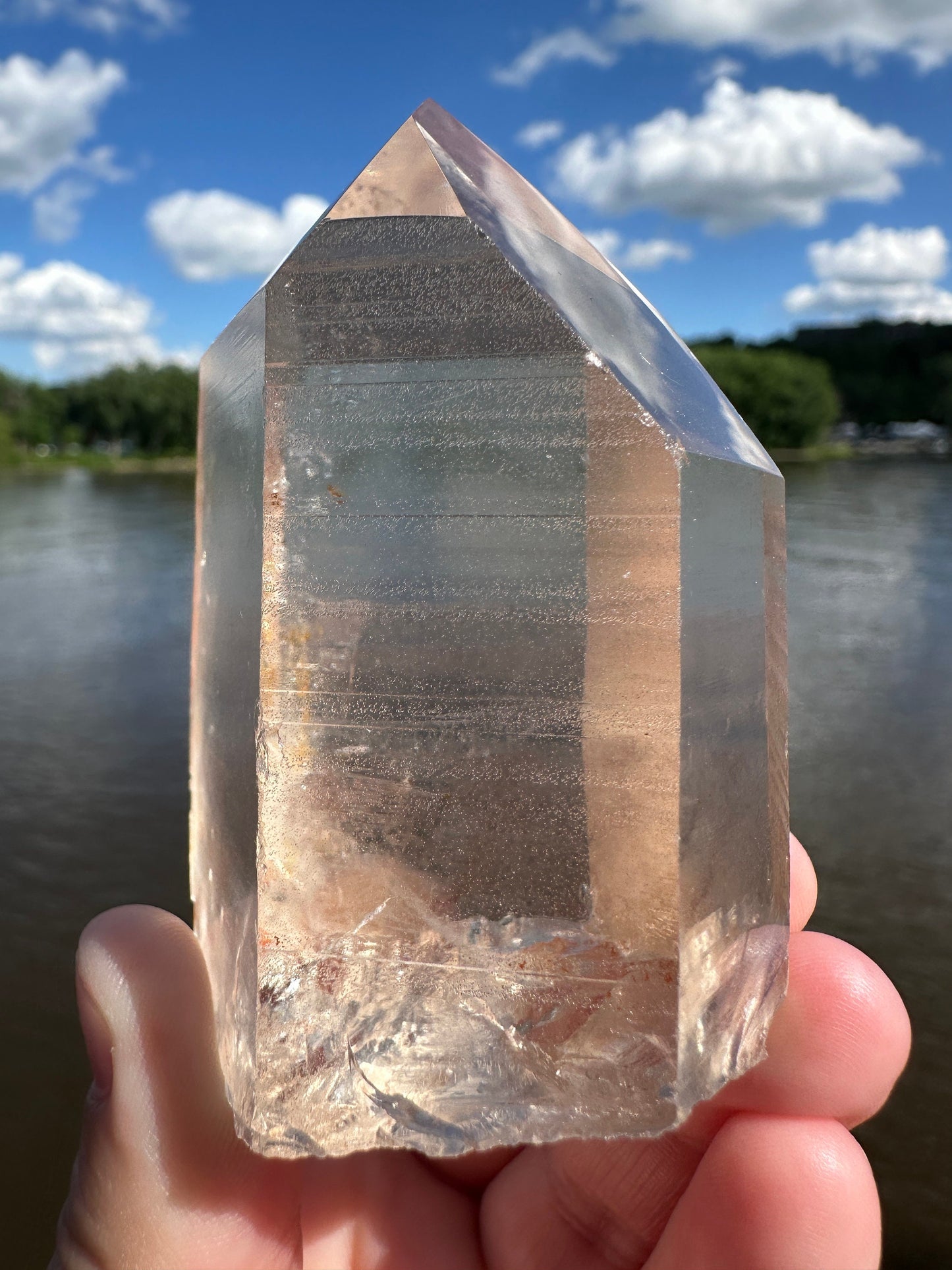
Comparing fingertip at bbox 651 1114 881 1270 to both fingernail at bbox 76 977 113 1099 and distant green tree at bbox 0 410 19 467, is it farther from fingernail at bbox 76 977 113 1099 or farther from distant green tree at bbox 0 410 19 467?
distant green tree at bbox 0 410 19 467

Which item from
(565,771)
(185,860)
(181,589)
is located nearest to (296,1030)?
(565,771)

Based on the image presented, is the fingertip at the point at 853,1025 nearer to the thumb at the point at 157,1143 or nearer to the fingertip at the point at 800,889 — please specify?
the fingertip at the point at 800,889

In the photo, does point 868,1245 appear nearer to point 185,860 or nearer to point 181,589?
point 185,860

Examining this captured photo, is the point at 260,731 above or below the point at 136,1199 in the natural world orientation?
above

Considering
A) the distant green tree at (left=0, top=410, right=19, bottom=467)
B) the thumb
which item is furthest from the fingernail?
the distant green tree at (left=0, top=410, right=19, bottom=467)

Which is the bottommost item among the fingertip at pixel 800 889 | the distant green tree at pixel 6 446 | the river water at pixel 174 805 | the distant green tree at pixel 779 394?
the river water at pixel 174 805

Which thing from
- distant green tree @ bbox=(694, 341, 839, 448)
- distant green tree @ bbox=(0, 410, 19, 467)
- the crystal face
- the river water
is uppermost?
distant green tree @ bbox=(694, 341, 839, 448)

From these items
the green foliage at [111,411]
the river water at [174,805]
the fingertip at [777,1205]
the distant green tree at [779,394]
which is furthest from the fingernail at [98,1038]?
the green foliage at [111,411]
